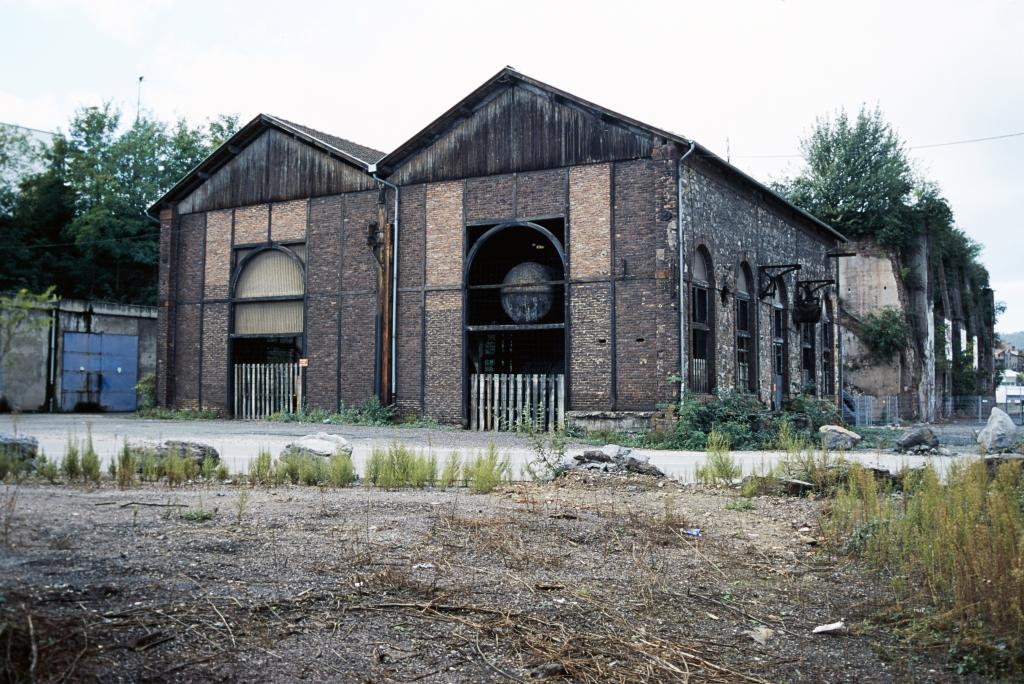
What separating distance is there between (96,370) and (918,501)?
95.8 ft

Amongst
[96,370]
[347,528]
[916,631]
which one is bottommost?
[916,631]

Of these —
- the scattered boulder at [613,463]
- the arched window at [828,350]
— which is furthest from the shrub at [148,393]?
the arched window at [828,350]

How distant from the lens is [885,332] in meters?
32.9

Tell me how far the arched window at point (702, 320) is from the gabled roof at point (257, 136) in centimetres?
871

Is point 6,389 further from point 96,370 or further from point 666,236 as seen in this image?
point 666,236

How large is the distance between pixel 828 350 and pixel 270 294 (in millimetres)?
19441

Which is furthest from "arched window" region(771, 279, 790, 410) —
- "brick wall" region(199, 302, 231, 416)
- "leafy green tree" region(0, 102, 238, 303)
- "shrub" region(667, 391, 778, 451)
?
"leafy green tree" region(0, 102, 238, 303)

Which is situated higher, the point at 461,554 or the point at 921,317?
the point at 921,317

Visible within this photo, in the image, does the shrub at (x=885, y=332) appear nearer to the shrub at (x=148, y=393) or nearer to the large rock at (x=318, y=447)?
the shrub at (x=148, y=393)

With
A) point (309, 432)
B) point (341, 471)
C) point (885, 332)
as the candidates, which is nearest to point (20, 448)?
point (341, 471)

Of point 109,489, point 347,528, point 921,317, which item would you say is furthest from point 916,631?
point 921,317

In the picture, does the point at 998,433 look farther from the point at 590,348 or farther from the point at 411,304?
the point at 411,304

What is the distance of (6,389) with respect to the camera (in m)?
26.8

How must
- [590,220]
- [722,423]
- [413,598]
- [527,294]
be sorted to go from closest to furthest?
[413,598]
[722,423]
[590,220]
[527,294]
